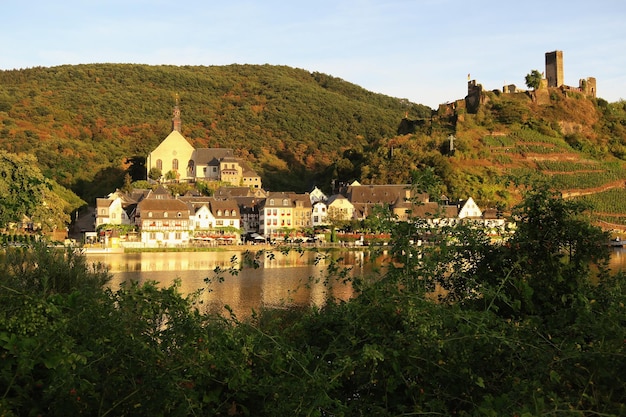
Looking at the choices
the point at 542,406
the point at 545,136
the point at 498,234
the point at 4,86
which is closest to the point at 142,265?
the point at 498,234

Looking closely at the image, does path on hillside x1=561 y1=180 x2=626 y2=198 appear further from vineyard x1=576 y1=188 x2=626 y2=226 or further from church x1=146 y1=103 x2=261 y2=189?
church x1=146 y1=103 x2=261 y2=189

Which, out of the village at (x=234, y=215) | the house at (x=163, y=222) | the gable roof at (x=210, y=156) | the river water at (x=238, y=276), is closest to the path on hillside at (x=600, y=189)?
the village at (x=234, y=215)

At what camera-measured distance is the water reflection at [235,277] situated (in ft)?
80.9

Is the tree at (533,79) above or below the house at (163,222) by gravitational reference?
above

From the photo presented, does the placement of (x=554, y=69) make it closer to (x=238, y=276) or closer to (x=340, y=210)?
(x=340, y=210)

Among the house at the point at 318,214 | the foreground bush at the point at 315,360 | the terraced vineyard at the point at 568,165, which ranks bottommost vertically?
the foreground bush at the point at 315,360

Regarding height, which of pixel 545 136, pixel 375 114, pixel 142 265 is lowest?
pixel 142 265

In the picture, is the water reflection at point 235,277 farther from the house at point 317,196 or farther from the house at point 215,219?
the house at point 317,196

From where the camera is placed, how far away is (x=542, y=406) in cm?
458

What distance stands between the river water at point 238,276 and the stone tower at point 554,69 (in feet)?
166

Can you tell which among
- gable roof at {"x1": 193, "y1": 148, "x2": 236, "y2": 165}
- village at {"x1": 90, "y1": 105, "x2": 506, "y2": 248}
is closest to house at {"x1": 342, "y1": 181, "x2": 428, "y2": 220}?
village at {"x1": 90, "y1": 105, "x2": 506, "y2": 248}

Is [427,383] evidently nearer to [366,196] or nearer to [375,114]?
[366,196]

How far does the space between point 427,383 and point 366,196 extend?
67.3 metres

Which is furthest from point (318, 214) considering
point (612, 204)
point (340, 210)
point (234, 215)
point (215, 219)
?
point (612, 204)
